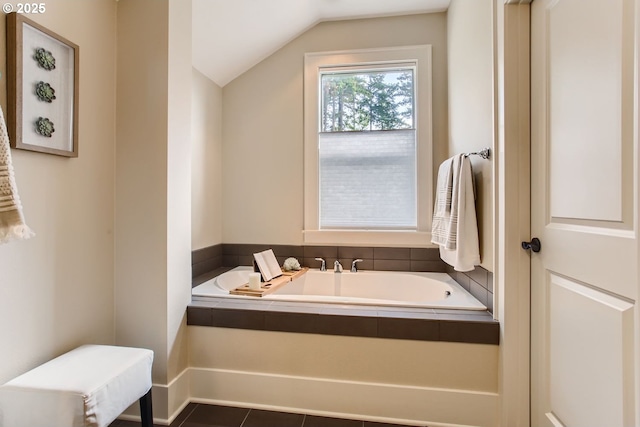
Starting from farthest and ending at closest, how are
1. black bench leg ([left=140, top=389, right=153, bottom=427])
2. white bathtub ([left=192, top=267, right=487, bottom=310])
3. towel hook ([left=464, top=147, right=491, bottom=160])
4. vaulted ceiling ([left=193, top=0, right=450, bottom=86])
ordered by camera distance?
white bathtub ([left=192, top=267, right=487, bottom=310]) < vaulted ceiling ([left=193, top=0, right=450, bottom=86]) < towel hook ([left=464, top=147, right=491, bottom=160]) < black bench leg ([left=140, top=389, right=153, bottom=427])

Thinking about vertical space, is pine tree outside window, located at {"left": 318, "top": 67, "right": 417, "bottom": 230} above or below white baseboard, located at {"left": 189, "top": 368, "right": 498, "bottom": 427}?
above

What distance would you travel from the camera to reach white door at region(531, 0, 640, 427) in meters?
0.93

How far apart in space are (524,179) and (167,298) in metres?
1.85

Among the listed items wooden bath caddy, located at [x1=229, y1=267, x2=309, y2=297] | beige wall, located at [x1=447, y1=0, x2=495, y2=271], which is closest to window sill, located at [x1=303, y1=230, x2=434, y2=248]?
wooden bath caddy, located at [x1=229, y1=267, x2=309, y2=297]

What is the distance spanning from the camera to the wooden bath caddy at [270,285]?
1.93 m

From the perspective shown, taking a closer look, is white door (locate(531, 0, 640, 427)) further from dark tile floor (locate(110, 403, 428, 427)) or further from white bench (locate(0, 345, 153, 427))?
white bench (locate(0, 345, 153, 427))

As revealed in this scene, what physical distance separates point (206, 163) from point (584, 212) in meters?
2.43

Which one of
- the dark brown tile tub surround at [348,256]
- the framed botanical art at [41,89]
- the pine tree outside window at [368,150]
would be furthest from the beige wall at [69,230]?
the pine tree outside window at [368,150]

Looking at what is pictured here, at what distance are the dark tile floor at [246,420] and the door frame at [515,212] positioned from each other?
2.05ft

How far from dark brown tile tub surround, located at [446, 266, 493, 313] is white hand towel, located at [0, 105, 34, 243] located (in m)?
2.03

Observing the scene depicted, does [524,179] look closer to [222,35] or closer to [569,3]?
[569,3]

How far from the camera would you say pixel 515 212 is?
1428mm

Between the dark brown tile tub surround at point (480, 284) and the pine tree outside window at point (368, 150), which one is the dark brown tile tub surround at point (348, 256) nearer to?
the pine tree outside window at point (368, 150)

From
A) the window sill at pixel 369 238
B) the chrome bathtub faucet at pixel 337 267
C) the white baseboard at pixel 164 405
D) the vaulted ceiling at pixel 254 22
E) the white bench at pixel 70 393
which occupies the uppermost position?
the vaulted ceiling at pixel 254 22
